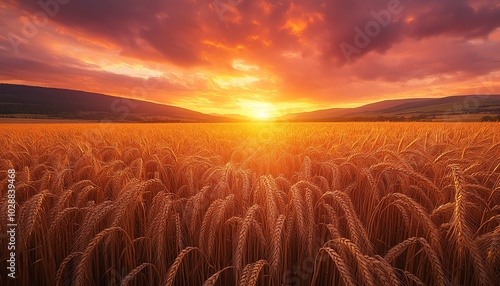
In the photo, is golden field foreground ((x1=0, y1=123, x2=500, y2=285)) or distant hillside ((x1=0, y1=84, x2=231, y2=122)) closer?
golden field foreground ((x1=0, y1=123, x2=500, y2=285))

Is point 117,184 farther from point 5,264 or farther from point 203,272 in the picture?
point 203,272

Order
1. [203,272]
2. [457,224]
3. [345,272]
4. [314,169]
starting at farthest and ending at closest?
[314,169], [203,272], [457,224], [345,272]

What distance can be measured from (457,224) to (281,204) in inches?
43.9

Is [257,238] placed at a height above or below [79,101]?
below

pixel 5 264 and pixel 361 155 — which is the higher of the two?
pixel 361 155

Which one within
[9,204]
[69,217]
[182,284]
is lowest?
[182,284]

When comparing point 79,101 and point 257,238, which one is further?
point 79,101

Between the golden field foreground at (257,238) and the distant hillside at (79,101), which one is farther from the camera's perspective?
the distant hillside at (79,101)

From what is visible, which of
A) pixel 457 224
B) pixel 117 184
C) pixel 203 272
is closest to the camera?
pixel 457 224

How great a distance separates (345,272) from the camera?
1.07 meters

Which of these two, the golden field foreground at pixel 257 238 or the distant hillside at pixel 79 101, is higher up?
the distant hillside at pixel 79 101

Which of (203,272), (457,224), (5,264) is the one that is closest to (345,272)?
(457,224)

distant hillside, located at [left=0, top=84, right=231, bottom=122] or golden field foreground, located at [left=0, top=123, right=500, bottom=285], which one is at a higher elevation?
distant hillside, located at [left=0, top=84, right=231, bottom=122]

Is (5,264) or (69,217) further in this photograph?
(69,217)
